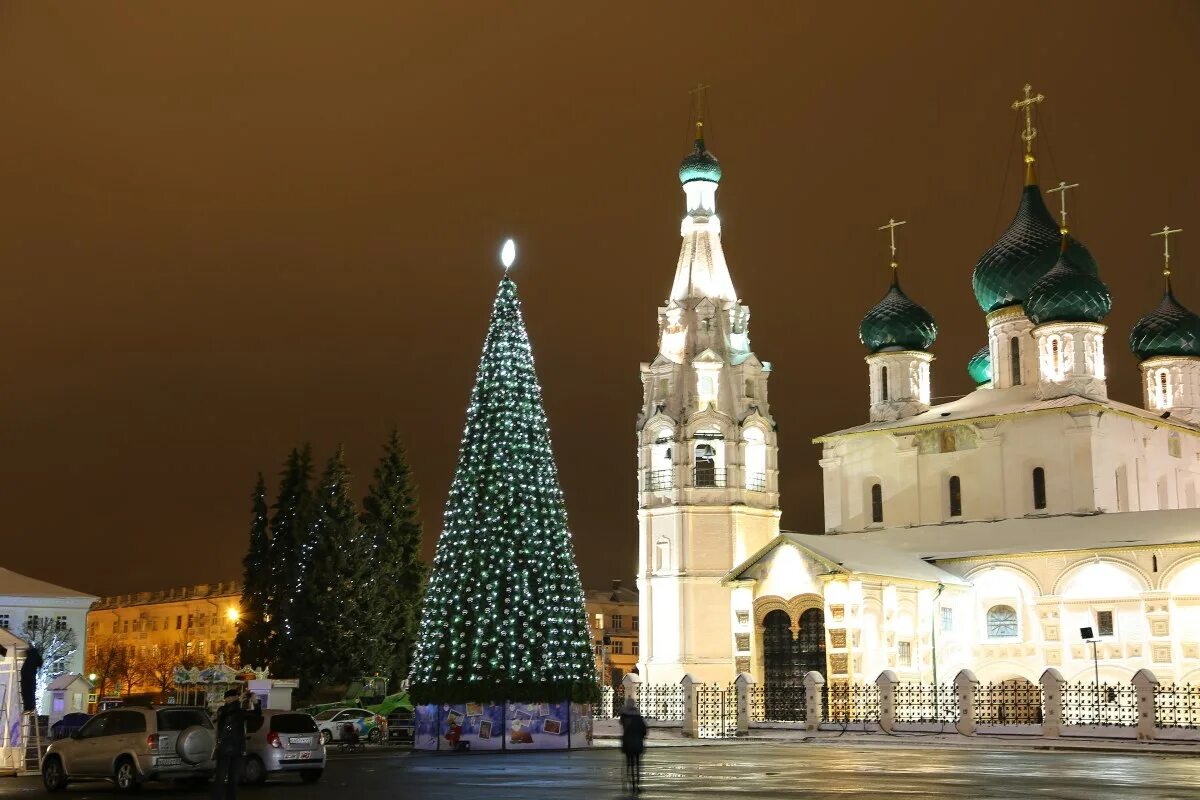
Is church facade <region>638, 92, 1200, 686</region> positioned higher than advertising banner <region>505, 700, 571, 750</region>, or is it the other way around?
church facade <region>638, 92, 1200, 686</region>

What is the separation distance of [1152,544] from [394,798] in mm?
24454

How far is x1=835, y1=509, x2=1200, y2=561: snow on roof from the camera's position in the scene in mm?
35344

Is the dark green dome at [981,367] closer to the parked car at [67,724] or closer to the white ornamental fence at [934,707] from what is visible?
the white ornamental fence at [934,707]

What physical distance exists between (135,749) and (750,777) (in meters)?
7.47

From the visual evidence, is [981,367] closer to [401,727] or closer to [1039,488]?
[1039,488]

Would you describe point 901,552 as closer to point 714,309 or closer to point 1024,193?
point 714,309

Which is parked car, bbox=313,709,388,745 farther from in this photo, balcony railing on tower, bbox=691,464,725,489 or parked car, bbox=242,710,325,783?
balcony railing on tower, bbox=691,464,725,489

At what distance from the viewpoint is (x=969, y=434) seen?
41.3 metres

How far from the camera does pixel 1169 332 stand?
1770 inches

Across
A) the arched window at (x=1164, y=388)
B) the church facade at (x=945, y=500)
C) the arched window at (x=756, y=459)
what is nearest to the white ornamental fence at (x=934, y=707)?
the church facade at (x=945, y=500)

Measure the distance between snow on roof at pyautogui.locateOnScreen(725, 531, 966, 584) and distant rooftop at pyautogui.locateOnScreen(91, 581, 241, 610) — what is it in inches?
2073

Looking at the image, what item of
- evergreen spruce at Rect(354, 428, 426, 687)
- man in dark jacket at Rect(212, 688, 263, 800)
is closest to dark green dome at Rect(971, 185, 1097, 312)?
evergreen spruce at Rect(354, 428, 426, 687)

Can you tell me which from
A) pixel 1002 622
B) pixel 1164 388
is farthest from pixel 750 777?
pixel 1164 388

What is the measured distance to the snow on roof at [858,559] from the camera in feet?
117
